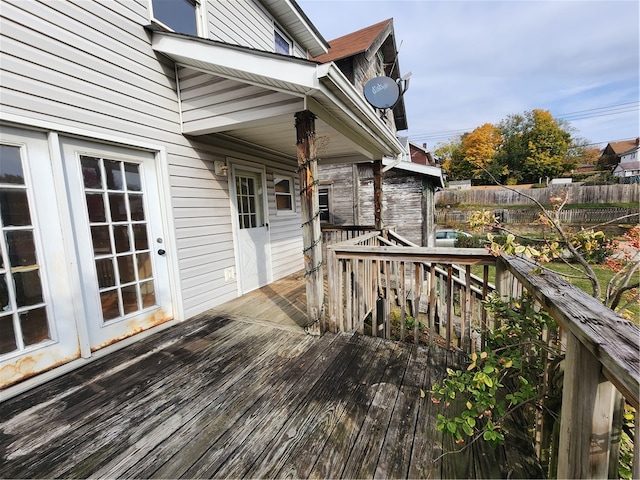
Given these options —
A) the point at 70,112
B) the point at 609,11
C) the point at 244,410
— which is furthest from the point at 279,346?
the point at 609,11

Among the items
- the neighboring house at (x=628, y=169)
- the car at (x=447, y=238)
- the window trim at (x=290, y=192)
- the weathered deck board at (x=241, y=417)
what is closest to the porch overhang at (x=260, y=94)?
the window trim at (x=290, y=192)

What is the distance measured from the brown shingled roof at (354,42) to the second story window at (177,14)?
15.1ft

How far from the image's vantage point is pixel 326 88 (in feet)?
7.90

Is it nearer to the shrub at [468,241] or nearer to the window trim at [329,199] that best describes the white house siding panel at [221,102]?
the window trim at [329,199]

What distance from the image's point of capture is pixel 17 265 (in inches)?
83.0

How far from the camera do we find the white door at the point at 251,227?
419cm

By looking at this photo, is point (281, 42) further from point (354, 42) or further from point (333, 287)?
point (333, 287)

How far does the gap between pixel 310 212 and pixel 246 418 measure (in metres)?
1.71

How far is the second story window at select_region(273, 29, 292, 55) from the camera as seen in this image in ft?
17.3

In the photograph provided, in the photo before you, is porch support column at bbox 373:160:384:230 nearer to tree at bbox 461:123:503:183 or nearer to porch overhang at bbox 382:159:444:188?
porch overhang at bbox 382:159:444:188

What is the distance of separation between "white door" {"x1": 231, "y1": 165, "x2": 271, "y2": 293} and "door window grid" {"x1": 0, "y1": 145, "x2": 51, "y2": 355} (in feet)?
7.11

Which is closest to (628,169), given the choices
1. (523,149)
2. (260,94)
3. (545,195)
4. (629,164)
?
(629,164)

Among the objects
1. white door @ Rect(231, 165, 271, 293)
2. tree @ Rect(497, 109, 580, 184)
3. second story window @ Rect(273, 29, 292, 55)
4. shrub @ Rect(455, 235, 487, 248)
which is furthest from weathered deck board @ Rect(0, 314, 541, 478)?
tree @ Rect(497, 109, 580, 184)

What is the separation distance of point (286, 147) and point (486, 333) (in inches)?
149
